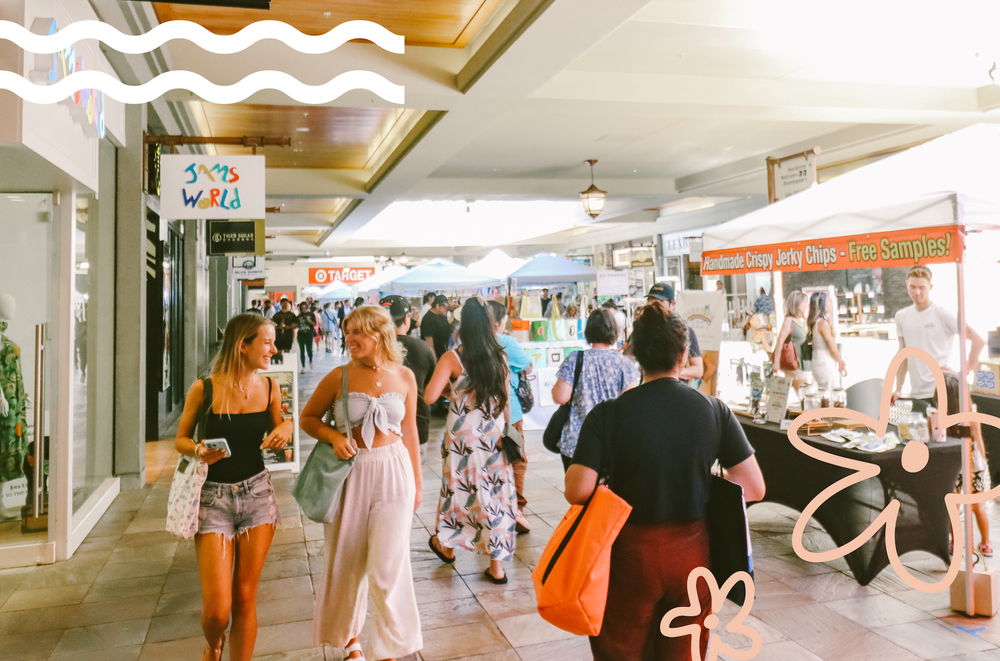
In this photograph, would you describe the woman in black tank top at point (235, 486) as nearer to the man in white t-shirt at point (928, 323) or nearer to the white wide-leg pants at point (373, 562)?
the white wide-leg pants at point (373, 562)

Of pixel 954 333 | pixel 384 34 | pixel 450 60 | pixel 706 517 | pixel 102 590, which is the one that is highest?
pixel 450 60

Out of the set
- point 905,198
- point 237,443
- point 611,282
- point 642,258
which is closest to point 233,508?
point 237,443

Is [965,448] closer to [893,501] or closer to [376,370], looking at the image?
[893,501]

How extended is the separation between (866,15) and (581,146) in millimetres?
4883

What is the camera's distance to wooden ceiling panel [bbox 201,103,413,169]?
789cm

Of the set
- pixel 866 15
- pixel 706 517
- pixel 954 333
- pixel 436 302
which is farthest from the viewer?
pixel 436 302

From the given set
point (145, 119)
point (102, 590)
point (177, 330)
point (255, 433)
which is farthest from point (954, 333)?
point (177, 330)

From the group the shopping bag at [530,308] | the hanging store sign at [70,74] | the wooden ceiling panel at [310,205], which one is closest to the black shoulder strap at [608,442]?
the hanging store sign at [70,74]

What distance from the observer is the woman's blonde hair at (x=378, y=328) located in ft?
9.84

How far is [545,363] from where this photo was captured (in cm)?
987

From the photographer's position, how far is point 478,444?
404 cm

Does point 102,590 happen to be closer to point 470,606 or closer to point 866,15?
point 470,606

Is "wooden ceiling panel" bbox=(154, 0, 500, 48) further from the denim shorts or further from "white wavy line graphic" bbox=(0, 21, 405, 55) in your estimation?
the denim shorts

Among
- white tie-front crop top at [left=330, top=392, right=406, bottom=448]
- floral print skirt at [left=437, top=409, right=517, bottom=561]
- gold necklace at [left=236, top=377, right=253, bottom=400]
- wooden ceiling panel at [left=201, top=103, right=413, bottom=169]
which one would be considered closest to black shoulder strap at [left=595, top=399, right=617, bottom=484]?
white tie-front crop top at [left=330, top=392, right=406, bottom=448]
